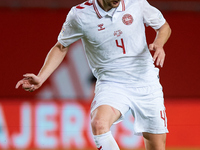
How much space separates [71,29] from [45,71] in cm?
35

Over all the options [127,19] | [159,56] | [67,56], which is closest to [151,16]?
[127,19]

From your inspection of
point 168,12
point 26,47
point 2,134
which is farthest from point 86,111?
point 168,12

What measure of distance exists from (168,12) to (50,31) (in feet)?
6.36

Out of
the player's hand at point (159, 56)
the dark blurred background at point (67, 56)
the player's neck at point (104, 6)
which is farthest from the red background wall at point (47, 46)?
the player's hand at point (159, 56)

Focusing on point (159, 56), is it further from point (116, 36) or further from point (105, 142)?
point (105, 142)

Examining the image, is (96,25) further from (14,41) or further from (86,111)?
(14,41)

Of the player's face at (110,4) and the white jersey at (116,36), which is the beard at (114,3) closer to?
the player's face at (110,4)

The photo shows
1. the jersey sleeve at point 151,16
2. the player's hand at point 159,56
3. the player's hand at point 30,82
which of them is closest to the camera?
the player's hand at point 159,56

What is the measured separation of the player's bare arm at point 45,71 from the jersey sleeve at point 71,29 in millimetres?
71

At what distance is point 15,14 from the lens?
7441 mm

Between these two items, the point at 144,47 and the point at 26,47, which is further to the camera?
the point at 26,47

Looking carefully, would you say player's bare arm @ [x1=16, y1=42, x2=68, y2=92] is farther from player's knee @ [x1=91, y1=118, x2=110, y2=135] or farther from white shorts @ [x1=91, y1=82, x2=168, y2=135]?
player's knee @ [x1=91, y1=118, x2=110, y2=135]

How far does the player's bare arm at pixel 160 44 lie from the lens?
9.58ft

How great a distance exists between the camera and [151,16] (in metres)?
3.38
